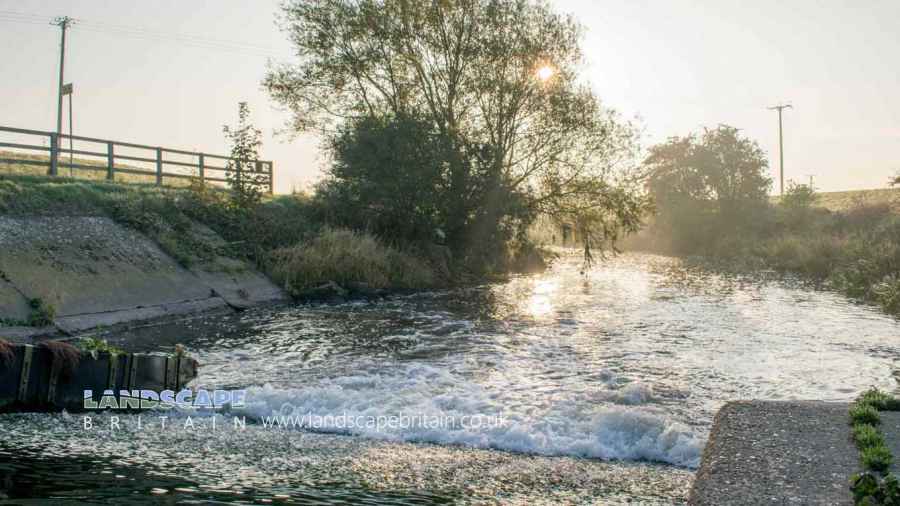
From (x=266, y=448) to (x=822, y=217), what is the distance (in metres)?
50.9

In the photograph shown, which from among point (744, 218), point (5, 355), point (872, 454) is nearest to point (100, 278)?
point (5, 355)

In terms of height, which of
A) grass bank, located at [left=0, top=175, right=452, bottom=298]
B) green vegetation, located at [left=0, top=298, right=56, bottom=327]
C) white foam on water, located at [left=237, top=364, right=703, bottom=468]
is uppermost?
grass bank, located at [left=0, top=175, right=452, bottom=298]

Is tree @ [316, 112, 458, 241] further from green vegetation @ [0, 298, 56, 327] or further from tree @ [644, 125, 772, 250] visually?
tree @ [644, 125, 772, 250]

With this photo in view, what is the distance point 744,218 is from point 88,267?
48341mm

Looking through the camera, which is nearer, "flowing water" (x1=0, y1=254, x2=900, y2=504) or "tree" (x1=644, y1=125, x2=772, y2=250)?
"flowing water" (x1=0, y1=254, x2=900, y2=504)

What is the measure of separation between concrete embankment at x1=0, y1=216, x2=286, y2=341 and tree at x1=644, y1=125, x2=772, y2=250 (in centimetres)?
4264

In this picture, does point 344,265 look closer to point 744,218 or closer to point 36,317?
point 36,317

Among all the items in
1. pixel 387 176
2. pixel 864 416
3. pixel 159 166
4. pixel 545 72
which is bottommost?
pixel 864 416

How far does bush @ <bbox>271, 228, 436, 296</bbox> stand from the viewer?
25266 mm

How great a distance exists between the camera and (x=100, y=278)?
1950cm

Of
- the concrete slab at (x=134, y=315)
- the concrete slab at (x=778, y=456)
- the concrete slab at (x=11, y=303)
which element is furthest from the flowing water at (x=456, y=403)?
the concrete slab at (x=11, y=303)

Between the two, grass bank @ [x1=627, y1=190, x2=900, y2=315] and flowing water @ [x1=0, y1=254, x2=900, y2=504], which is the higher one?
grass bank @ [x1=627, y1=190, x2=900, y2=315]

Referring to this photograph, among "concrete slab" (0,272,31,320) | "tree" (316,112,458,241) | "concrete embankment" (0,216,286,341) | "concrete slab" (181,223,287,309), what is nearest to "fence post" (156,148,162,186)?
"tree" (316,112,458,241)

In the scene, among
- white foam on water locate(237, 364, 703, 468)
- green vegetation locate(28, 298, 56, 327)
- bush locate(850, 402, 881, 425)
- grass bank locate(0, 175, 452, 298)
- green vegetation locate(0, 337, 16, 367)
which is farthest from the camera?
grass bank locate(0, 175, 452, 298)
